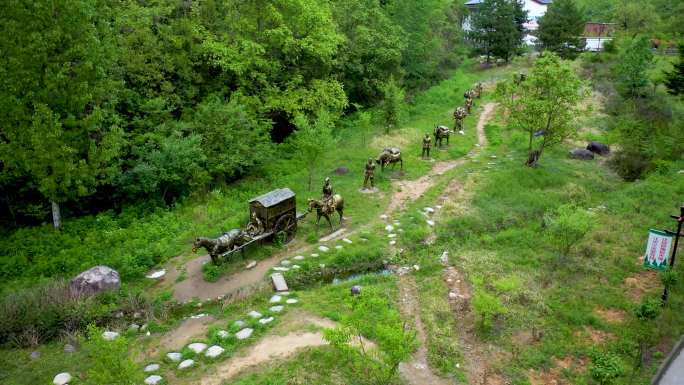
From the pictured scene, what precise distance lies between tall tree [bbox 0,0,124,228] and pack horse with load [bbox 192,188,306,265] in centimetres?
536

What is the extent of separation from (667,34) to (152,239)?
39.9 metres

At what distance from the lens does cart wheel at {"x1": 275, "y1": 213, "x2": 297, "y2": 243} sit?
1541 centimetres

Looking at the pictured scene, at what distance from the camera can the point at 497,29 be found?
140 ft

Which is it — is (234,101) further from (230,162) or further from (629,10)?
(629,10)

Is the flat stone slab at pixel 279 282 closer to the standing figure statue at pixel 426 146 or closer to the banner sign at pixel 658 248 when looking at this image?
the banner sign at pixel 658 248

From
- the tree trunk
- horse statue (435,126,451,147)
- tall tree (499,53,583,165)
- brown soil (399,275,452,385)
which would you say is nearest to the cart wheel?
brown soil (399,275,452,385)

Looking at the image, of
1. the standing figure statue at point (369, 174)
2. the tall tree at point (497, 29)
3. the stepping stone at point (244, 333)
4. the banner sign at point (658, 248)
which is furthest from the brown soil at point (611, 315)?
the tall tree at point (497, 29)

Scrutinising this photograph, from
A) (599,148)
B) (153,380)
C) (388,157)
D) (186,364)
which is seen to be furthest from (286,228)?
(599,148)

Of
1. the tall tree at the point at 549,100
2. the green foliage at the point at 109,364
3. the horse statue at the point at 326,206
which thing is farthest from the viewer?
the tall tree at the point at 549,100

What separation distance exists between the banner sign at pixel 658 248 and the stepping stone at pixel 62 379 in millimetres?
13461

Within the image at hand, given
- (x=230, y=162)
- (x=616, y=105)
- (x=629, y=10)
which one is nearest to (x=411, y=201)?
(x=230, y=162)

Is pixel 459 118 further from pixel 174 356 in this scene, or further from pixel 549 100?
pixel 174 356

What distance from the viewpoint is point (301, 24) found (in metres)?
25.0

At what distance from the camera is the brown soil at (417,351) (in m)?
9.91
